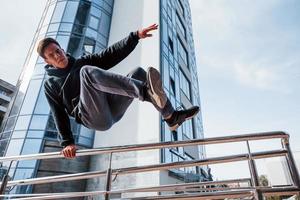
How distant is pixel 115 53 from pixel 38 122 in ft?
31.7

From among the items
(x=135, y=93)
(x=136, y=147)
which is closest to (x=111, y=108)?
(x=135, y=93)

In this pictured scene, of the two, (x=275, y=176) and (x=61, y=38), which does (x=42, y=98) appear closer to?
(x=61, y=38)

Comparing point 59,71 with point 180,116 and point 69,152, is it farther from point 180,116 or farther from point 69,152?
point 180,116

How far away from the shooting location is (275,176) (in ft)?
5.89

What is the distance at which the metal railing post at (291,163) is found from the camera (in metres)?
1.48

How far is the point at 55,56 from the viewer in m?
2.41

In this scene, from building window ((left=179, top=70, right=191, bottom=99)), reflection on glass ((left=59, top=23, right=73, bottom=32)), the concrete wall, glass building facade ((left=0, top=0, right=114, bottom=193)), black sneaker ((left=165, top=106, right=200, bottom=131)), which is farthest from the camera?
building window ((left=179, top=70, right=191, bottom=99))

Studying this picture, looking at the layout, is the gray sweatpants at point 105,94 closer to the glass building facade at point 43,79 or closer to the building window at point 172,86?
the glass building facade at point 43,79

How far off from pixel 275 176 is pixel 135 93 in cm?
131

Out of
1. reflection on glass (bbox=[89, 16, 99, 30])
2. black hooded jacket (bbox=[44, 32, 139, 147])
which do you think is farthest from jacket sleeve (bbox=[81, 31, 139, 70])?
reflection on glass (bbox=[89, 16, 99, 30])

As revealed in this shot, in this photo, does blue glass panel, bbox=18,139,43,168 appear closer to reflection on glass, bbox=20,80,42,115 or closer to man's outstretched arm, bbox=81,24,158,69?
reflection on glass, bbox=20,80,42,115

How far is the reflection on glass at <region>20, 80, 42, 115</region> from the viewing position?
1107cm

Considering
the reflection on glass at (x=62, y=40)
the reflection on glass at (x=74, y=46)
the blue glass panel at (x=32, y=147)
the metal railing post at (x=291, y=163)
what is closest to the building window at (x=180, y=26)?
the reflection on glass at (x=74, y=46)

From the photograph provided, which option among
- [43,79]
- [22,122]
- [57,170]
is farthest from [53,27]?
[57,170]
